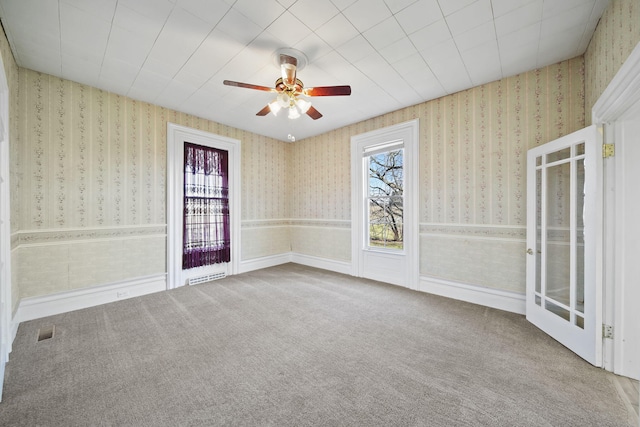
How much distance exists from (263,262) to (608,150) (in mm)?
5069

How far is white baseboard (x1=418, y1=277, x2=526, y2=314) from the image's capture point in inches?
118

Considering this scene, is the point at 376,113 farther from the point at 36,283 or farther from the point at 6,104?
the point at 36,283

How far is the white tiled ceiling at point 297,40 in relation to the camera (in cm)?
200

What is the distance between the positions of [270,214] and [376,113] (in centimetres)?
299

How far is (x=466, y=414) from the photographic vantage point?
1520 mm

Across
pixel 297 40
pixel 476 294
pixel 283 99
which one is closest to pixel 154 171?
pixel 283 99

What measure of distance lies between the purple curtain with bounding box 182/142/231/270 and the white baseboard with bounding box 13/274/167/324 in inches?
21.1

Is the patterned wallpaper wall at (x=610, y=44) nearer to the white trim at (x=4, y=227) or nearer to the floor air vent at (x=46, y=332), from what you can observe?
the white trim at (x=4, y=227)

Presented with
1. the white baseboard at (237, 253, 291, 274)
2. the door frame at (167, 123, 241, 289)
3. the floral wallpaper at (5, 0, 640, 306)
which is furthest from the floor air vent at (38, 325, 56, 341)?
the white baseboard at (237, 253, 291, 274)

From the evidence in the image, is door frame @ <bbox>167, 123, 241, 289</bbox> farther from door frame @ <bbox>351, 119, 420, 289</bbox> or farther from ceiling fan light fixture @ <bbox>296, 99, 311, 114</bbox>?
door frame @ <bbox>351, 119, 420, 289</bbox>

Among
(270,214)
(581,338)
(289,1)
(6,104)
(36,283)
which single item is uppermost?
(289,1)

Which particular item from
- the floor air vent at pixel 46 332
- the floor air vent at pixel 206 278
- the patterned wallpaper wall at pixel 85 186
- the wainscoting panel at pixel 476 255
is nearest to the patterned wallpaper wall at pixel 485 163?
the wainscoting panel at pixel 476 255

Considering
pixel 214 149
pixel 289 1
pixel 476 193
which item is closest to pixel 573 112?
pixel 476 193

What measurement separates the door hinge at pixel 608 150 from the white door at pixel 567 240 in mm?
27
